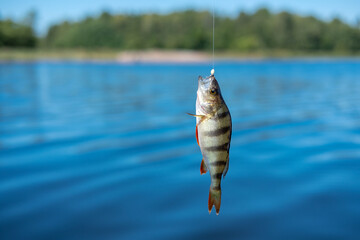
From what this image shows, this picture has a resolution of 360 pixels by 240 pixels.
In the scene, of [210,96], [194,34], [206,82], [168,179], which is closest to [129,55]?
[194,34]

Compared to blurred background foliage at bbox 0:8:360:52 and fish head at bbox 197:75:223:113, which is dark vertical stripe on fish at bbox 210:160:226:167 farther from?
blurred background foliage at bbox 0:8:360:52

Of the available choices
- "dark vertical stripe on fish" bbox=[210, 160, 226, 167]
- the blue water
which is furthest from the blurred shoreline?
"dark vertical stripe on fish" bbox=[210, 160, 226, 167]

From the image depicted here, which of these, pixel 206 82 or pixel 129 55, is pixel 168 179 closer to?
pixel 206 82

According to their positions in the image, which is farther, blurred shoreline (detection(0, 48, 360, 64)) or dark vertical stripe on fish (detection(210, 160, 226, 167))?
blurred shoreline (detection(0, 48, 360, 64))

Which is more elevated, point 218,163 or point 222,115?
point 222,115

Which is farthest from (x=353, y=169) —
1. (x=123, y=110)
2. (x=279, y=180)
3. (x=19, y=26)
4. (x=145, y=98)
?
(x=19, y=26)

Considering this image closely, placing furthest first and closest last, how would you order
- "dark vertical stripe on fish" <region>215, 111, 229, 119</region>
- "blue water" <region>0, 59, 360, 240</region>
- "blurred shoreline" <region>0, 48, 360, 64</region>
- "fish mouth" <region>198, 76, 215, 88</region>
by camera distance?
1. "blurred shoreline" <region>0, 48, 360, 64</region>
2. "blue water" <region>0, 59, 360, 240</region>
3. "fish mouth" <region>198, 76, 215, 88</region>
4. "dark vertical stripe on fish" <region>215, 111, 229, 119</region>

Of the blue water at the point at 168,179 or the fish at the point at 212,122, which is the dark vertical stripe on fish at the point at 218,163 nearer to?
the fish at the point at 212,122
